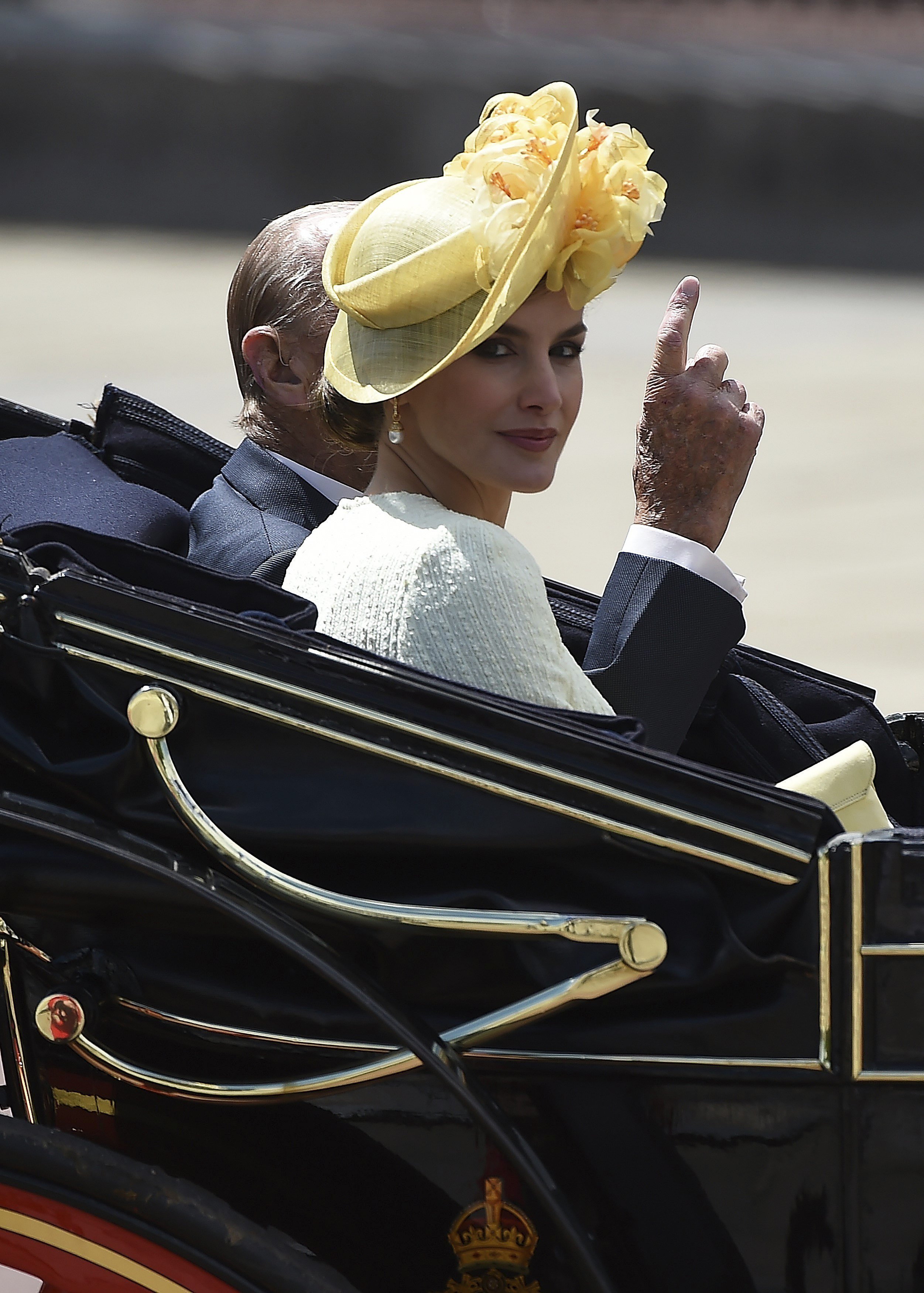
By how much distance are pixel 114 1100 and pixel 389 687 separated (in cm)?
49

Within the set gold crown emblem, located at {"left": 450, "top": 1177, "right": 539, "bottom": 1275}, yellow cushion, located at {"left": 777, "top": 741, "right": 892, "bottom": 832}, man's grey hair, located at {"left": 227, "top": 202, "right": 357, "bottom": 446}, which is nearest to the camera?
gold crown emblem, located at {"left": 450, "top": 1177, "right": 539, "bottom": 1275}

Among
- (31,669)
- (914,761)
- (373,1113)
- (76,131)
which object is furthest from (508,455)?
(76,131)

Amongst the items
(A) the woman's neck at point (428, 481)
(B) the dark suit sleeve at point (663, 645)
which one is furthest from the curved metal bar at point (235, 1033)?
(A) the woman's neck at point (428, 481)

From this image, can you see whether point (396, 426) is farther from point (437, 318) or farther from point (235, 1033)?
point (235, 1033)

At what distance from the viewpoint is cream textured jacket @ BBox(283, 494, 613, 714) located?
144cm

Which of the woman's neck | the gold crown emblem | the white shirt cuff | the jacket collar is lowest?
the gold crown emblem

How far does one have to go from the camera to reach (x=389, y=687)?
1.29 m

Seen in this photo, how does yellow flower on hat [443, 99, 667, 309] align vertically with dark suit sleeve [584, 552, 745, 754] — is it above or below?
above

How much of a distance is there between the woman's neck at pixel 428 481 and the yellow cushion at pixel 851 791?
0.44 meters

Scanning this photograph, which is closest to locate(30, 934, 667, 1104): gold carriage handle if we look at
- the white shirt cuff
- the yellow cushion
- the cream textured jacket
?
the cream textured jacket

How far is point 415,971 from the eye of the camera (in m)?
1.35

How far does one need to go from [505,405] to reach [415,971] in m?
0.62

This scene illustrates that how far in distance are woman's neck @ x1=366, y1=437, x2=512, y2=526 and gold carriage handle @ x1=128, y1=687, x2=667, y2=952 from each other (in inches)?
19.0

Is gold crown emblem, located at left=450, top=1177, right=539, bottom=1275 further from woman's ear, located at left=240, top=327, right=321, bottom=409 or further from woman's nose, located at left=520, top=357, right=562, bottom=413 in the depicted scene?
woman's ear, located at left=240, top=327, right=321, bottom=409
